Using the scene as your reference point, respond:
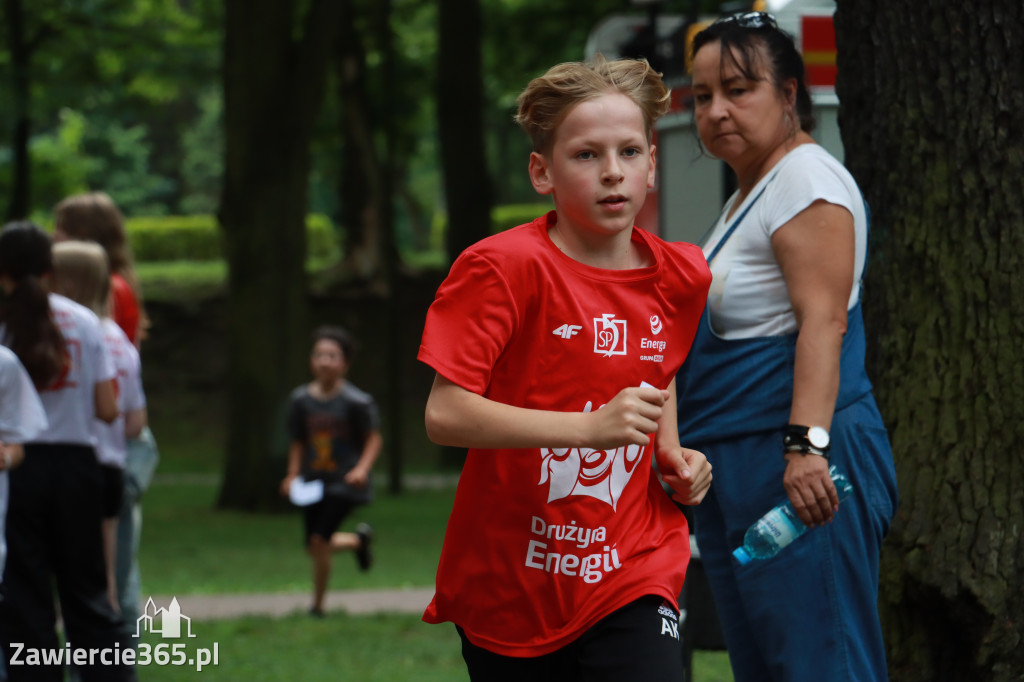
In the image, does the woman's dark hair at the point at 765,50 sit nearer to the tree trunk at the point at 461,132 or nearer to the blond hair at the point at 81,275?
the blond hair at the point at 81,275

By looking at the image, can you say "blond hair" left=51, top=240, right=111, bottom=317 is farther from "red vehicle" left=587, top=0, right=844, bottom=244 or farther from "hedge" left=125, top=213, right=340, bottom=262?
"hedge" left=125, top=213, right=340, bottom=262

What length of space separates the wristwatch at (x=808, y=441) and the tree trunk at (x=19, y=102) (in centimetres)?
1720

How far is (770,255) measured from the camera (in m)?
3.36

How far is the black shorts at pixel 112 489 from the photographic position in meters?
5.65

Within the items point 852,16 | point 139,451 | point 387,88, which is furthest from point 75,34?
point 852,16

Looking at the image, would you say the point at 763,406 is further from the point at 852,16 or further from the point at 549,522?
the point at 852,16

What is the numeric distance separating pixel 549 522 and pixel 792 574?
2.47ft

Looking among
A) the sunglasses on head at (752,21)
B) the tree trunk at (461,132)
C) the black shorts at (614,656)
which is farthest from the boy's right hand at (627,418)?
the tree trunk at (461,132)

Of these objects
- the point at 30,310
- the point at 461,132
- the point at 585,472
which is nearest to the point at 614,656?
the point at 585,472

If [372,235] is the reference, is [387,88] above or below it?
above

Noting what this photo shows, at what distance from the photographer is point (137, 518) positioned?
609 centimetres

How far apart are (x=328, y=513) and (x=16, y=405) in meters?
4.72

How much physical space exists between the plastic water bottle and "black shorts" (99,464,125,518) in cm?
319

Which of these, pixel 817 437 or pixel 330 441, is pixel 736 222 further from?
pixel 330 441
